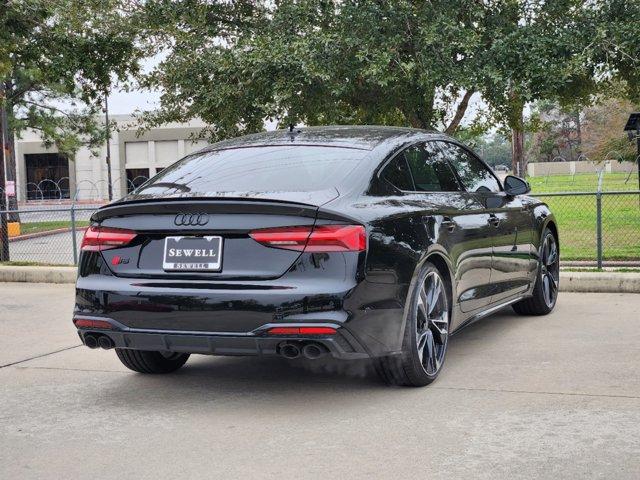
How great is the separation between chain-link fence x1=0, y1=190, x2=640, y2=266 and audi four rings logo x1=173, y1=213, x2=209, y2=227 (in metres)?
6.03

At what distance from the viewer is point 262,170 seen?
18.4 ft

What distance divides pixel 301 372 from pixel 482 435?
1905 mm

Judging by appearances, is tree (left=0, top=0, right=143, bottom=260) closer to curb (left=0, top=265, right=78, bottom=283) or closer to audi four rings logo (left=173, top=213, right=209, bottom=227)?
curb (left=0, top=265, right=78, bottom=283)

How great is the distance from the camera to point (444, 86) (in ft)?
49.1

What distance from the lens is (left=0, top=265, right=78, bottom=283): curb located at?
41.9 feet

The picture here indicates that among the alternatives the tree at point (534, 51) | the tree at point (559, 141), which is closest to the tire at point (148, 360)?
the tree at point (534, 51)

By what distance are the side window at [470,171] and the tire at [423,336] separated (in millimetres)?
1201

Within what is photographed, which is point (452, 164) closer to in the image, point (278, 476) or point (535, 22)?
point (278, 476)

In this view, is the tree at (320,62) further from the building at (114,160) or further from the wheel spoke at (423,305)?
the building at (114,160)

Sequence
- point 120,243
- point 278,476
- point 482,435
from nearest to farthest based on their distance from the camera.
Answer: point 278,476, point 482,435, point 120,243

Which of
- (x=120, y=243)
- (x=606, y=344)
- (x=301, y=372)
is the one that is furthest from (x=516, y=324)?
(x=120, y=243)

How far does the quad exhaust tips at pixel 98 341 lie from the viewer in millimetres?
5367

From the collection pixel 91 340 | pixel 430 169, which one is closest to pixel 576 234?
pixel 430 169

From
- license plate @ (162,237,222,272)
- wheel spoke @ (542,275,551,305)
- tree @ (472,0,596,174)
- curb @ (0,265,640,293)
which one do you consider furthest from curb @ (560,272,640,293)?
license plate @ (162,237,222,272)
